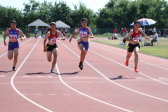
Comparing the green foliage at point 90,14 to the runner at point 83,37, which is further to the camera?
the green foliage at point 90,14

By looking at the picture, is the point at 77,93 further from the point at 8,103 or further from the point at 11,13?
the point at 11,13

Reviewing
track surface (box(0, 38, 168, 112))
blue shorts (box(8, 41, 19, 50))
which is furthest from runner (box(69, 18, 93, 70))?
blue shorts (box(8, 41, 19, 50))

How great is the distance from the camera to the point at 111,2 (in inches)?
3381

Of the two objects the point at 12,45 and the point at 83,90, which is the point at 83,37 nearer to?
the point at 12,45

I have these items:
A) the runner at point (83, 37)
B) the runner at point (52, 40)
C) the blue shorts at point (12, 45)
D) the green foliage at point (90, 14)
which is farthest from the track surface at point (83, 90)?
the green foliage at point (90, 14)

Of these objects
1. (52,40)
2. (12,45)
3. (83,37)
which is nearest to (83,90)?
(52,40)

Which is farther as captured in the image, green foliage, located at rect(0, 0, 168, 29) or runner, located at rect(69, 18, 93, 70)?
green foliage, located at rect(0, 0, 168, 29)

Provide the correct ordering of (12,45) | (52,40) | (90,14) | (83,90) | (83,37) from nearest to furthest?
1. (83,90)
2. (52,40)
3. (12,45)
4. (83,37)
5. (90,14)

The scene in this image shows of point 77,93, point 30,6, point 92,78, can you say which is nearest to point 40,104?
point 77,93

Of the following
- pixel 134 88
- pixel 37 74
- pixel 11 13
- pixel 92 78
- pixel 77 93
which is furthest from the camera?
pixel 11 13

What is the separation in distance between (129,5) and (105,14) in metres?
5.56

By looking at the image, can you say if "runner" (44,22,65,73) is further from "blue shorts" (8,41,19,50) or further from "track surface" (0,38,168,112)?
"blue shorts" (8,41,19,50)

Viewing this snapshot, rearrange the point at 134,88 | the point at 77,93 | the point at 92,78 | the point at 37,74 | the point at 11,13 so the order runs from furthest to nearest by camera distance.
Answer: the point at 11,13, the point at 37,74, the point at 92,78, the point at 134,88, the point at 77,93

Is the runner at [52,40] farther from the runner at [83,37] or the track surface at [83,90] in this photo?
the runner at [83,37]
